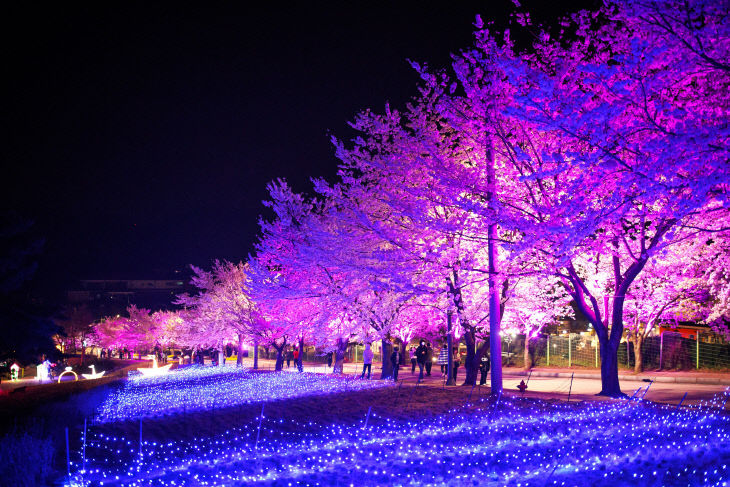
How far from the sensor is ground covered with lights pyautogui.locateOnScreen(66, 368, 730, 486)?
766cm

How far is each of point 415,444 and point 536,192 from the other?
25.0 feet

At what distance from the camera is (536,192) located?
14.5 metres

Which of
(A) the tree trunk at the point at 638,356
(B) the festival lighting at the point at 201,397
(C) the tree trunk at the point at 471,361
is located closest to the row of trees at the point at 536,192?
(C) the tree trunk at the point at 471,361

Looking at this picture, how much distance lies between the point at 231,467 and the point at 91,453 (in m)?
3.07

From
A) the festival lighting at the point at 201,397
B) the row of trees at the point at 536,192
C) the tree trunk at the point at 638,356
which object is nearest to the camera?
the row of trees at the point at 536,192

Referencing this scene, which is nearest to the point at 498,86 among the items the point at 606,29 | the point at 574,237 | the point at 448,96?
the point at 448,96

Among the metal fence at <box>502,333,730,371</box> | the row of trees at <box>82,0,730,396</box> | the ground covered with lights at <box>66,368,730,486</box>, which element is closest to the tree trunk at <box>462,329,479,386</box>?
the row of trees at <box>82,0,730,396</box>

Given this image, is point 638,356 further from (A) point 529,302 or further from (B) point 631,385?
(A) point 529,302

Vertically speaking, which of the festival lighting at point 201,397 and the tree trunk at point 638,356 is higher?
the tree trunk at point 638,356

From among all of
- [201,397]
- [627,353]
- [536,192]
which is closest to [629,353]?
[627,353]

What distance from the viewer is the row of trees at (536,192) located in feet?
24.0

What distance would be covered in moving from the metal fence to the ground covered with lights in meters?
20.3

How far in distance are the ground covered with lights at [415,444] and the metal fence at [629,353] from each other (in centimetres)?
2033

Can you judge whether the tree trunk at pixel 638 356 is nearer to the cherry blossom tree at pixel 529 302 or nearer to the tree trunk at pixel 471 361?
the cherry blossom tree at pixel 529 302
